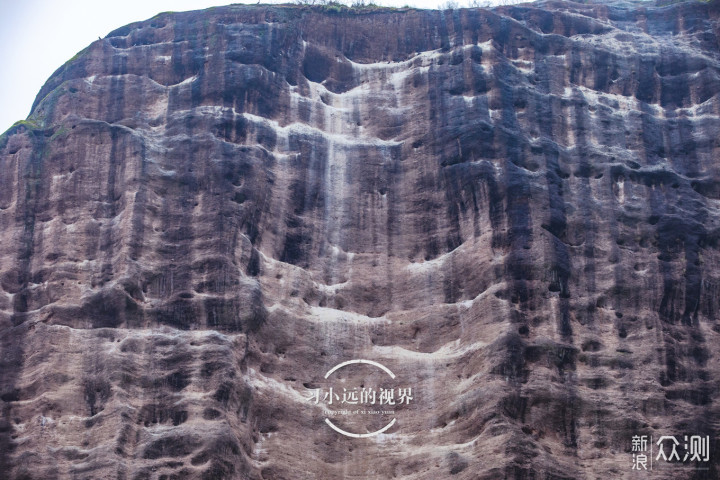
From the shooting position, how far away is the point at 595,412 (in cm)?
3666

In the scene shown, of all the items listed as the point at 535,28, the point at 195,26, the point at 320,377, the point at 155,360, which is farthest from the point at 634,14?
the point at 155,360

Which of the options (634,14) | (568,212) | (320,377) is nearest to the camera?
(320,377)

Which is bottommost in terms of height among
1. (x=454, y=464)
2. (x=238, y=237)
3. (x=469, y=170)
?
(x=454, y=464)

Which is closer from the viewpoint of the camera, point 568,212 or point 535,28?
point 568,212

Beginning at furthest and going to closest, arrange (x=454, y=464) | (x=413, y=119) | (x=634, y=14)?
(x=634, y=14) → (x=413, y=119) → (x=454, y=464)

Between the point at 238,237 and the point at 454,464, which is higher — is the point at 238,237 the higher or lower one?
the higher one

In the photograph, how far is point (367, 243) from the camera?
Answer: 41.7 m

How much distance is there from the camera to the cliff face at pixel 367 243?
36.2 m

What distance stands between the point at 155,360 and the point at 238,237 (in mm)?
5005

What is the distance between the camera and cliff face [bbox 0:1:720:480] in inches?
1426

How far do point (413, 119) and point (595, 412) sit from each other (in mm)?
12828

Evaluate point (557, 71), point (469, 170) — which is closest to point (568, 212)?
point (469, 170)

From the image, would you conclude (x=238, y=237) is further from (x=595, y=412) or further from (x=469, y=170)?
(x=595, y=412)

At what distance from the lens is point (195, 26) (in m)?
46.0
